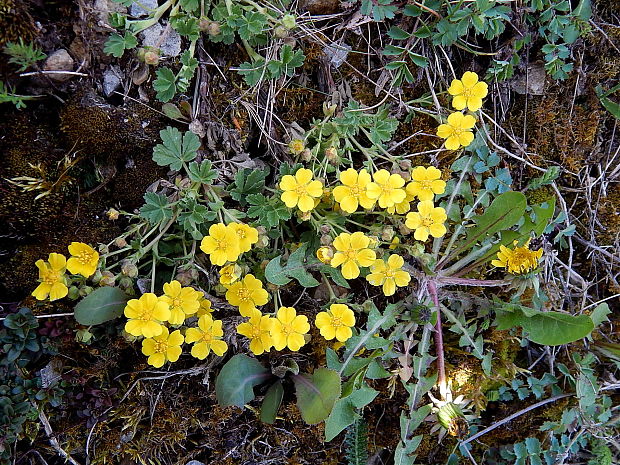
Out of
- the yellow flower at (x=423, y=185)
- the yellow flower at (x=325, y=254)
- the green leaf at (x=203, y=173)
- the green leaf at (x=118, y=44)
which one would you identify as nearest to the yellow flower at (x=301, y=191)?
the yellow flower at (x=325, y=254)

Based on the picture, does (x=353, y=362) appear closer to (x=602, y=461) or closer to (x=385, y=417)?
(x=385, y=417)

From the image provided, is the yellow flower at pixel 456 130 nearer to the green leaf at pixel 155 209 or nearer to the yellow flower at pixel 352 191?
the yellow flower at pixel 352 191

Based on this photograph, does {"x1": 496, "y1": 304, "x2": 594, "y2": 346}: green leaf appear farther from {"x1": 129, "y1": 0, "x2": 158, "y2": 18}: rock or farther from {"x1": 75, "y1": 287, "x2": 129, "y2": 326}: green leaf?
{"x1": 129, "y1": 0, "x2": 158, "y2": 18}: rock

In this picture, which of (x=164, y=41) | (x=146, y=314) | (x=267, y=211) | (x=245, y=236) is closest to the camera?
(x=146, y=314)

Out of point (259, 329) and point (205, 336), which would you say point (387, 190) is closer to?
point (259, 329)

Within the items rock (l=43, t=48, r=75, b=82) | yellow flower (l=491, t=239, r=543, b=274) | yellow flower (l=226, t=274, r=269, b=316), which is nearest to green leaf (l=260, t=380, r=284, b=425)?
yellow flower (l=226, t=274, r=269, b=316)

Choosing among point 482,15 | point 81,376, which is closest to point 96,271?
point 81,376

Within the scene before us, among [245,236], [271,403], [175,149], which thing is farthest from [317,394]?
[175,149]
